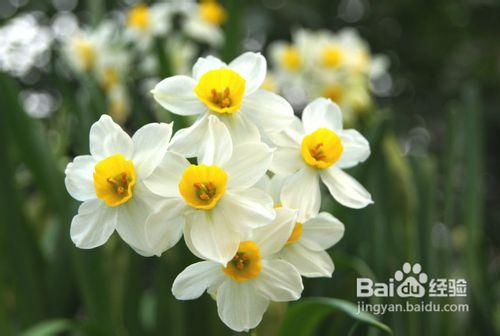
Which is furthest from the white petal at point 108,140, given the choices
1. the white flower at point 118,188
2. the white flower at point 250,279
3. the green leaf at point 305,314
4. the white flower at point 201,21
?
the white flower at point 201,21

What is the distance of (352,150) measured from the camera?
0.57 metres

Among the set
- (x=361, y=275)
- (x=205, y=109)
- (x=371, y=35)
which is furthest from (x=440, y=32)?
(x=205, y=109)

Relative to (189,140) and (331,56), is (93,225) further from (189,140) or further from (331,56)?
(331,56)

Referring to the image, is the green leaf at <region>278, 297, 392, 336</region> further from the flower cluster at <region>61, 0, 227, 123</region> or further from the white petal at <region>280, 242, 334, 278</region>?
the flower cluster at <region>61, 0, 227, 123</region>

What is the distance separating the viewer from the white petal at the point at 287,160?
51 centimetres

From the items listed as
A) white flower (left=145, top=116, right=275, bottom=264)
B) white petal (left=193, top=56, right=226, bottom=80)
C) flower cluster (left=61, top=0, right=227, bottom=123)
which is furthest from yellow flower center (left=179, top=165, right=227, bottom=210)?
flower cluster (left=61, top=0, right=227, bottom=123)

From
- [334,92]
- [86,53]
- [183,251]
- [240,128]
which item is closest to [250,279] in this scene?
[240,128]

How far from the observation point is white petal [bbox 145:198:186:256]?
17.6 inches

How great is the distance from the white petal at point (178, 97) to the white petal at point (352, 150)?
0.13 meters

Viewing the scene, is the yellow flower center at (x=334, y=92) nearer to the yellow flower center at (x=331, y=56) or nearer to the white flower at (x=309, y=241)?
the yellow flower center at (x=331, y=56)

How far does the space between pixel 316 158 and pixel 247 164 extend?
9 centimetres

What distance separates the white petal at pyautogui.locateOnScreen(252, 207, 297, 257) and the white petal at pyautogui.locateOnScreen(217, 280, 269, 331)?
0.10 feet

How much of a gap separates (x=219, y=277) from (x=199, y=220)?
49 mm

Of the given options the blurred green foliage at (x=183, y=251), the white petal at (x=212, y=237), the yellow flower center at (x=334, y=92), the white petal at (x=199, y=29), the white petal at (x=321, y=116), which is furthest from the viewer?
the white petal at (x=199, y=29)
